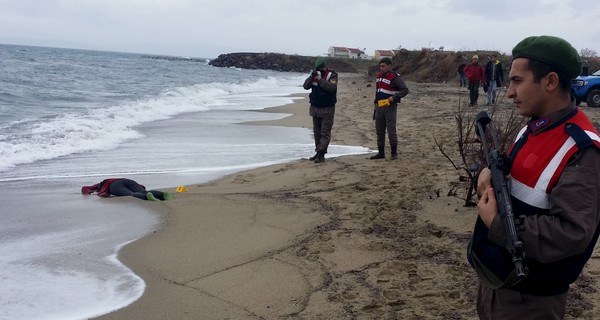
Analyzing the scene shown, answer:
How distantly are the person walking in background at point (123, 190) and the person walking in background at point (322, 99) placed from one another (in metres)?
3.18

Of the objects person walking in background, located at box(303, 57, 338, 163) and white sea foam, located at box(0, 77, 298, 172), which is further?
white sea foam, located at box(0, 77, 298, 172)

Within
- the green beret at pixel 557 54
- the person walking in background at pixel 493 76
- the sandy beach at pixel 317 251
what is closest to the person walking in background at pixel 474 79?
the person walking in background at pixel 493 76

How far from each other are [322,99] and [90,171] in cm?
395

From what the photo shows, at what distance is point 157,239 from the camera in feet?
18.3

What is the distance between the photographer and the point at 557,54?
1.93m

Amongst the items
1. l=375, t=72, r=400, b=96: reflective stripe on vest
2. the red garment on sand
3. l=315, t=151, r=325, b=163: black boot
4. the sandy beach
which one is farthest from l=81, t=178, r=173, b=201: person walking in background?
l=375, t=72, r=400, b=96: reflective stripe on vest

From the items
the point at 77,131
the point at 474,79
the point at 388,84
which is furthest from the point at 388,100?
the point at 474,79

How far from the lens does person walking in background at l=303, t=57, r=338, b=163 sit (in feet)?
31.5

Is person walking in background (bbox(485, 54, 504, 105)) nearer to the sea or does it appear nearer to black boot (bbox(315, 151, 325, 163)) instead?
the sea

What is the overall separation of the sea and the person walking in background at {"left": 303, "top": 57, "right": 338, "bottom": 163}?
0.86 m

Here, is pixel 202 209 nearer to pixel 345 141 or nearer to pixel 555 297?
pixel 555 297

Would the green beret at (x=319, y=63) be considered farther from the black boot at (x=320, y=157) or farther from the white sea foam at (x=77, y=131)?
the white sea foam at (x=77, y=131)

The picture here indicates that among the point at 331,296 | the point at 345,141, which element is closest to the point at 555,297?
the point at 331,296

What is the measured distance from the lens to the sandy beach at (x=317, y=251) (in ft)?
13.0
